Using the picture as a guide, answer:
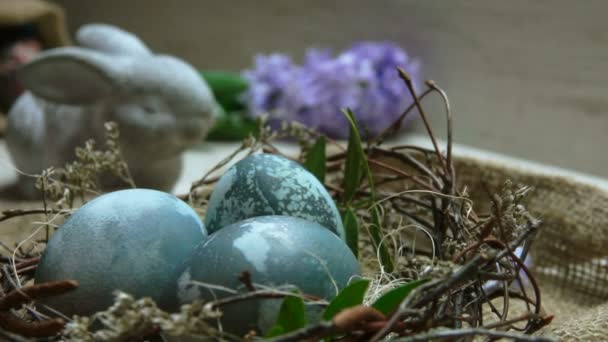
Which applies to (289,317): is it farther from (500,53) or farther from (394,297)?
(500,53)

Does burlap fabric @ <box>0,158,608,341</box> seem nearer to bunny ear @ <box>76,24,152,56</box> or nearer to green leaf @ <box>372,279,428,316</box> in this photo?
green leaf @ <box>372,279,428,316</box>

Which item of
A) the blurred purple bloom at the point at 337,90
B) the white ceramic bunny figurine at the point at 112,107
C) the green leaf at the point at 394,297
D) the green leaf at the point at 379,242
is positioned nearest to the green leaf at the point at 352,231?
the green leaf at the point at 379,242

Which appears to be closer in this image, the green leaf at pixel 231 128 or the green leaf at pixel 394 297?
the green leaf at pixel 394 297

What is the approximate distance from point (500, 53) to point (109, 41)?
63cm

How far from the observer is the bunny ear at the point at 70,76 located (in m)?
0.75

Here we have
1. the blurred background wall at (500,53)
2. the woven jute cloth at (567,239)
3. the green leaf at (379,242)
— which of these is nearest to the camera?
the green leaf at (379,242)

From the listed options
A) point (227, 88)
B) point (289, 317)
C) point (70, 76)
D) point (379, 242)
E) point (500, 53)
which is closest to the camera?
point (289, 317)

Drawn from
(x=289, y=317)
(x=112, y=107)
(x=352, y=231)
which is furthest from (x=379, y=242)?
(x=112, y=107)

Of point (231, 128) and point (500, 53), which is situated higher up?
point (500, 53)

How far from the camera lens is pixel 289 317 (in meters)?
0.28

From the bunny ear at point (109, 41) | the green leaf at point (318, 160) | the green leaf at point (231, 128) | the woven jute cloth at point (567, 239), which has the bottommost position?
the green leaf at point (231, 128)

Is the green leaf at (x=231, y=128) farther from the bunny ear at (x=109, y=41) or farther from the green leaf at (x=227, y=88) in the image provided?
the bunny ear at (x=109, y=41)

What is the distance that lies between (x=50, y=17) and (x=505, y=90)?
832mm

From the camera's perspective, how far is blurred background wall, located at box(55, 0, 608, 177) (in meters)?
1.05
